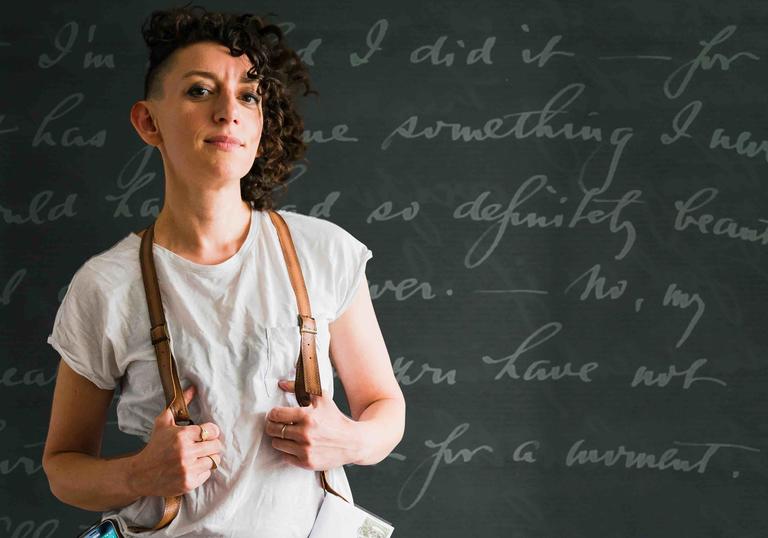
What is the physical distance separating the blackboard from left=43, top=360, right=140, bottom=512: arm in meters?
0.88

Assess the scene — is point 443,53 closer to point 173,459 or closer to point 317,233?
point 317,233

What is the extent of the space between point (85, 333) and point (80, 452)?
0.60ft

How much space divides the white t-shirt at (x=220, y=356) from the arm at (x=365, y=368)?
5 centimetres

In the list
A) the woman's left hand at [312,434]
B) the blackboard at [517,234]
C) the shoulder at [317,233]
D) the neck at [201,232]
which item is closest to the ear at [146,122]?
the neck at [201,232]

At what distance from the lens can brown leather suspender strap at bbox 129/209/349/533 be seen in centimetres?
126

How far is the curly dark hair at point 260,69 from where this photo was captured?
4.44 ft

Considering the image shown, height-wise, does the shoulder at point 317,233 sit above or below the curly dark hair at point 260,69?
below

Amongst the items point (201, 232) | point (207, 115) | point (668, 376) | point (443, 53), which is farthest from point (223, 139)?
point (668, 376)

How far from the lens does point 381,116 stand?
7.31 feet

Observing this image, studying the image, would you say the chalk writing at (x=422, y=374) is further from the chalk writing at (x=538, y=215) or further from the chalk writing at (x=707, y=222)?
the chalk writing at (x=707, y=222)

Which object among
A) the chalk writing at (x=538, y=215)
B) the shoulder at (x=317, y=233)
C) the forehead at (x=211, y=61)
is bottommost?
the shoulder at (x=317, y=233)

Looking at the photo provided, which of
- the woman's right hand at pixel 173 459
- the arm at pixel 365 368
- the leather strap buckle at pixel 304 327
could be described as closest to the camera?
the woman's right hand at pixel 173 459

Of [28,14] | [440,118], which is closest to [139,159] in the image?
[28,14]

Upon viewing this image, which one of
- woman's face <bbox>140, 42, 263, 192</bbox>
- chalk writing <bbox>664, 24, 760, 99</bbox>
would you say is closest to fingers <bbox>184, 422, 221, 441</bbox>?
woman's face <bbox>140, 42, 263, 192</bbox>
